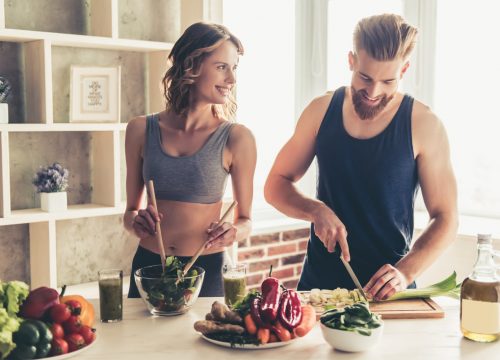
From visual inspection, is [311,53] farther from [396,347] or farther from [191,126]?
[396,347]

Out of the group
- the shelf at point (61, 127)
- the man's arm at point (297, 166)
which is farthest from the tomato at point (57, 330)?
the shelf at point (61, 127)

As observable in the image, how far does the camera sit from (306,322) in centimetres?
168

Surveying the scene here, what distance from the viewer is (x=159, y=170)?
7.96 feet

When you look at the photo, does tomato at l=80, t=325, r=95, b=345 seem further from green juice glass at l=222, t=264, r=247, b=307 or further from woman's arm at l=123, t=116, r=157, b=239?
woman's arm at l=123, t=116, r=157, b=239

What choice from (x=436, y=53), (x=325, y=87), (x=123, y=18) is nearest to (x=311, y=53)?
(x=325, y=87)

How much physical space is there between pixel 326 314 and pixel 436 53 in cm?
295

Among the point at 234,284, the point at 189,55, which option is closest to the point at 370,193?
the point at 234,284

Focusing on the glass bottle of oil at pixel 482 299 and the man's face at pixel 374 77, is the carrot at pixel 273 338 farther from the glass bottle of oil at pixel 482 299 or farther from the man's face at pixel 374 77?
the man's face at pixel 374 77

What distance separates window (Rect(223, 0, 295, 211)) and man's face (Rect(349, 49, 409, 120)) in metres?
1.94

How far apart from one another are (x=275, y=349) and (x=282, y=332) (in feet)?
0.15

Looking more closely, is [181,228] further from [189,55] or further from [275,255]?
[275,255]

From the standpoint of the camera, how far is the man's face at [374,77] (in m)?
2.11

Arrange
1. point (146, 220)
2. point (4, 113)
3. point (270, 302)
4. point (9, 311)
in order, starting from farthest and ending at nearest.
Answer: point (4, 113) < point (146, 220) < point (270, 302) < point (9, 311)

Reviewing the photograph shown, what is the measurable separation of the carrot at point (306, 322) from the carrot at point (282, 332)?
3 centimetres
